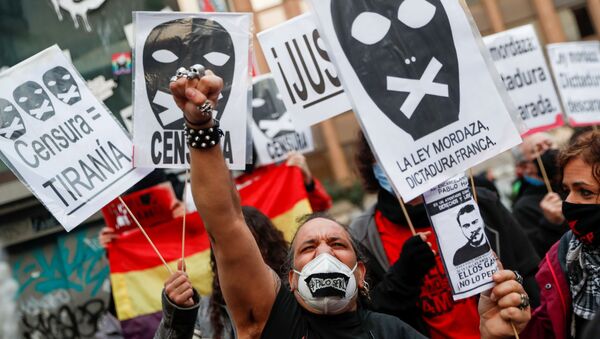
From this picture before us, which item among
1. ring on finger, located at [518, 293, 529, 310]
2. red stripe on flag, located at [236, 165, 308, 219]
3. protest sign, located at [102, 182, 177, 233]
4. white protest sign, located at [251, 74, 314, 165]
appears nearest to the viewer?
ring on finger, located at [518, 293, 529, 310]

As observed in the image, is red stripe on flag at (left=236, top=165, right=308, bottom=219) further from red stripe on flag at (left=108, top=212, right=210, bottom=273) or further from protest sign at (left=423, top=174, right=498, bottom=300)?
protest sign at (left=423, top=174, right=498, bottom=300)

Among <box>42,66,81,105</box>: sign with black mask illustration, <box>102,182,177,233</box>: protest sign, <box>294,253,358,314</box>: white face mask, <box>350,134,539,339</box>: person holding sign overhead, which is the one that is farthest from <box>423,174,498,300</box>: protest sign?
<box>102,182,177,233</box>: protest sign

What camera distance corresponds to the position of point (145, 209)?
4.60m

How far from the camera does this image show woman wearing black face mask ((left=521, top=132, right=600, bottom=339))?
2740 mm

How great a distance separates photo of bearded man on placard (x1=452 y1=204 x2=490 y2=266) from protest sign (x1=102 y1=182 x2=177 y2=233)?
237 cm

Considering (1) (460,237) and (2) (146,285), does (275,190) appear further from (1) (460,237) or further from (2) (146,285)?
(1) (460,237)

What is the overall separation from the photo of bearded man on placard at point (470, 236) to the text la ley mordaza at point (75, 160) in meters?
1.41

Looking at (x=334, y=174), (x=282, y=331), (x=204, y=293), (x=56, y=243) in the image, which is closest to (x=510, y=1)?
(x=334, y=174)

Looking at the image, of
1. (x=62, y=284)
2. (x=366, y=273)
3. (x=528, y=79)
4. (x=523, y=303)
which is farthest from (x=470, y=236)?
(x=62, y=284)

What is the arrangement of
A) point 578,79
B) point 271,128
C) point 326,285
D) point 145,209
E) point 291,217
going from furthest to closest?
point 578,79 → point 271,128 → point 291,217 → point 145,209 → point 326,285

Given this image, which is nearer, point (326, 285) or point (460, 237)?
point (326, 285)

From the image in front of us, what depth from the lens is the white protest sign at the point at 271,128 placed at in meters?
5.04

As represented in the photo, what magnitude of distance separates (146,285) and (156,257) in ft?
0.63

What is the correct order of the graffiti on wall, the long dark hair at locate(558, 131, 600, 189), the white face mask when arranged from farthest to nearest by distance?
1. the graffiti on wall
2. the long dark hair at locate(558, 131, 600, 189)
3. the white face mask
